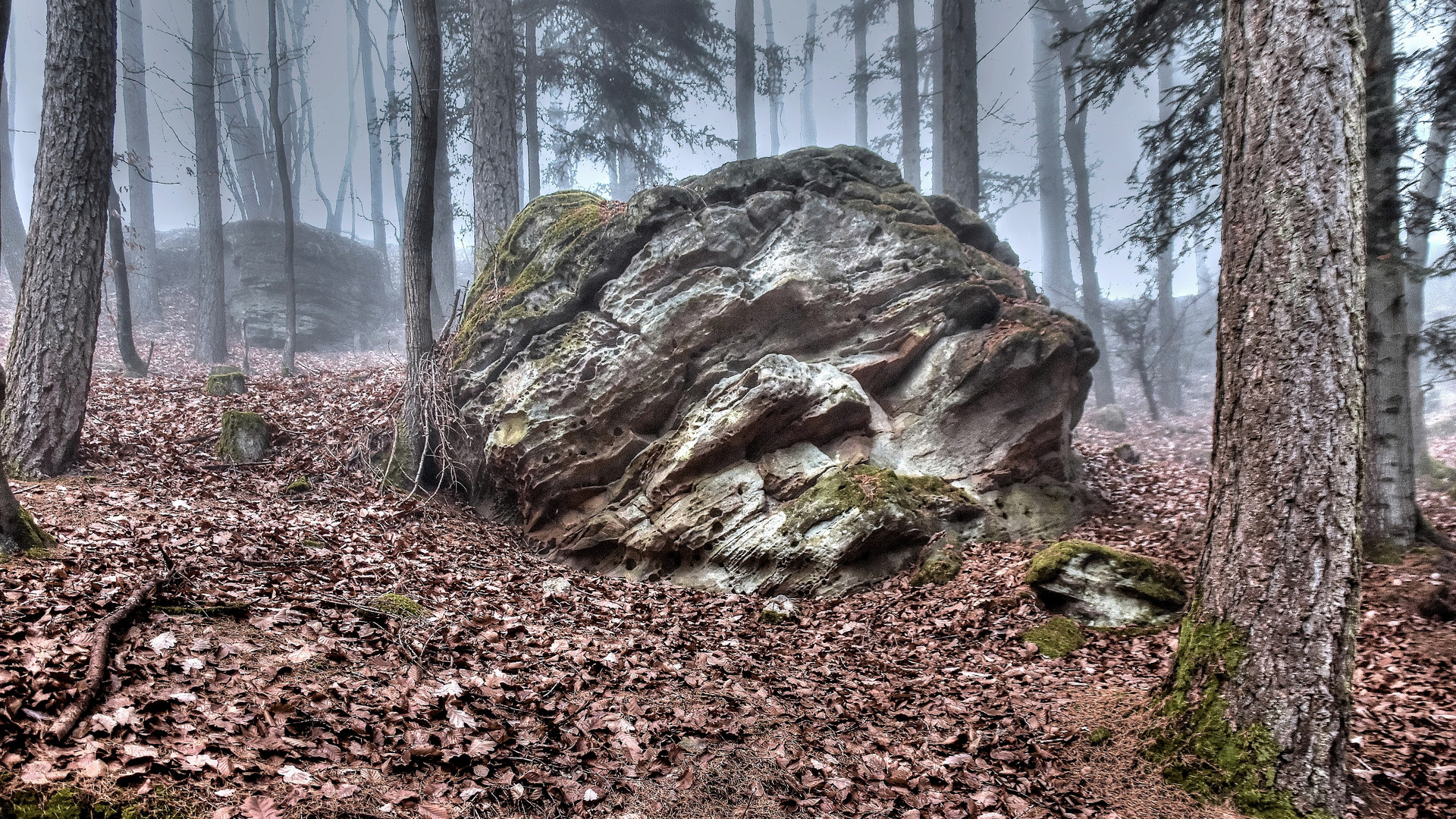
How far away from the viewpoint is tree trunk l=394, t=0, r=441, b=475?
882 cm

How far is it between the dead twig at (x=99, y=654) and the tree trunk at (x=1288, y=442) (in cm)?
506

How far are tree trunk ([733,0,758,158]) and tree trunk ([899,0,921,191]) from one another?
192 inches

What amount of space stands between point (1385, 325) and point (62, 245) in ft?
45.1

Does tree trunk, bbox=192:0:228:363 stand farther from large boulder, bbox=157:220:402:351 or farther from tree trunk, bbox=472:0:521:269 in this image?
tree trunk, bbox=472:0:521:269

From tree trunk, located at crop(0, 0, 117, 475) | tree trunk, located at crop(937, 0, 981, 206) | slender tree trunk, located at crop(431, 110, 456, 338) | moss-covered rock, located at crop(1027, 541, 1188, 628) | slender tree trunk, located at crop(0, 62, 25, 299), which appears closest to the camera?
moss-covered rock, located at crop(1027, 541, 1188, 628)

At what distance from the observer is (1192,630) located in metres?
3.56

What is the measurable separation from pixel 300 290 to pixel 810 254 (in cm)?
2232

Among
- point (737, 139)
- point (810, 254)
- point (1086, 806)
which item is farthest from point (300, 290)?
point (1086, 806)

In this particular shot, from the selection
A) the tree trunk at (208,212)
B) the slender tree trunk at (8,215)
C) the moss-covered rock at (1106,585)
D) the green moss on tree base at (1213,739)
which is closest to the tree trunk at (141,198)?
the slender tree trunk at (8,215)

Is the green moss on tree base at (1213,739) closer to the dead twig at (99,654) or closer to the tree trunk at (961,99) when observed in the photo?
the dead twig at (99,654)

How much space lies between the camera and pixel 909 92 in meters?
21.0

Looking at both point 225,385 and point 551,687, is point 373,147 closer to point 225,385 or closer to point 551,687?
point 225,385

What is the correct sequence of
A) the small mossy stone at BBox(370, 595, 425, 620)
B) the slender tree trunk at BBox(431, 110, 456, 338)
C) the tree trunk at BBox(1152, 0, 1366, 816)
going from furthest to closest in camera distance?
the slender tree trunk at BBox(431, 110, 456, 338)
the small mossy stone at BBox(370, 595, 425, 620)
the tree trunk at BBox(1152, 0, 1366, 816)

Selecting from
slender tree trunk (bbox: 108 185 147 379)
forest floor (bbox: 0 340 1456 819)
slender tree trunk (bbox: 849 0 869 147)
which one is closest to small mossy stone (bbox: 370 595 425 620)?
forest floor (bbox: 0 340 1456 819)
